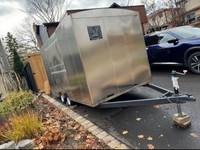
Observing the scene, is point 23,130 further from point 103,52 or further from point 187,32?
point 187,32

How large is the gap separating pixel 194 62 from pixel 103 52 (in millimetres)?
3931

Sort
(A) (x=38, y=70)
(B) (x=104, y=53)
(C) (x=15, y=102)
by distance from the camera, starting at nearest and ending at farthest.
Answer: (B) (x=104, y=53) < (C) (x=15, y=102) < (A) (x=38, y=70)

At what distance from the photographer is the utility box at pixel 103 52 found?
10.4ft

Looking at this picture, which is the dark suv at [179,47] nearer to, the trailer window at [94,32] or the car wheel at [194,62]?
the car wheel at [194,62]

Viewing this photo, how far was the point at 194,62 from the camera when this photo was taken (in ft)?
17.0

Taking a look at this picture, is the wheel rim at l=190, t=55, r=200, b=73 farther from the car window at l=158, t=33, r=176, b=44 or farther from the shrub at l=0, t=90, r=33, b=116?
the shrub at l=0, t=90, r=33, b=116

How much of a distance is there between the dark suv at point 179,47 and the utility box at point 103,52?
2334 mm

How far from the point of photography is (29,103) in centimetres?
543

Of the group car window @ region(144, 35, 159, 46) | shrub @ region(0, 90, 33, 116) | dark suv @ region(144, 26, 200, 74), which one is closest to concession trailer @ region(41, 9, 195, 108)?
dark suv @ region(144, 26, 200, 74)

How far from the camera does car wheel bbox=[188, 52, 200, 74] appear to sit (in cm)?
504

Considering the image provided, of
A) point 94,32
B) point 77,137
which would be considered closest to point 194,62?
point 94,32

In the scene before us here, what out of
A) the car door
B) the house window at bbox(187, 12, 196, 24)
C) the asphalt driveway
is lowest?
the asphalt driveway

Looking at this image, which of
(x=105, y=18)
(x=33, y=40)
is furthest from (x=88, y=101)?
(x=33, y=40)

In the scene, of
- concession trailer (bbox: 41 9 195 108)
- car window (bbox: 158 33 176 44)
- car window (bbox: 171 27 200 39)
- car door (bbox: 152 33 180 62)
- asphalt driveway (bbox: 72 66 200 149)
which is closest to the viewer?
asphalt driveway (bbox: 72 66 200 149)
